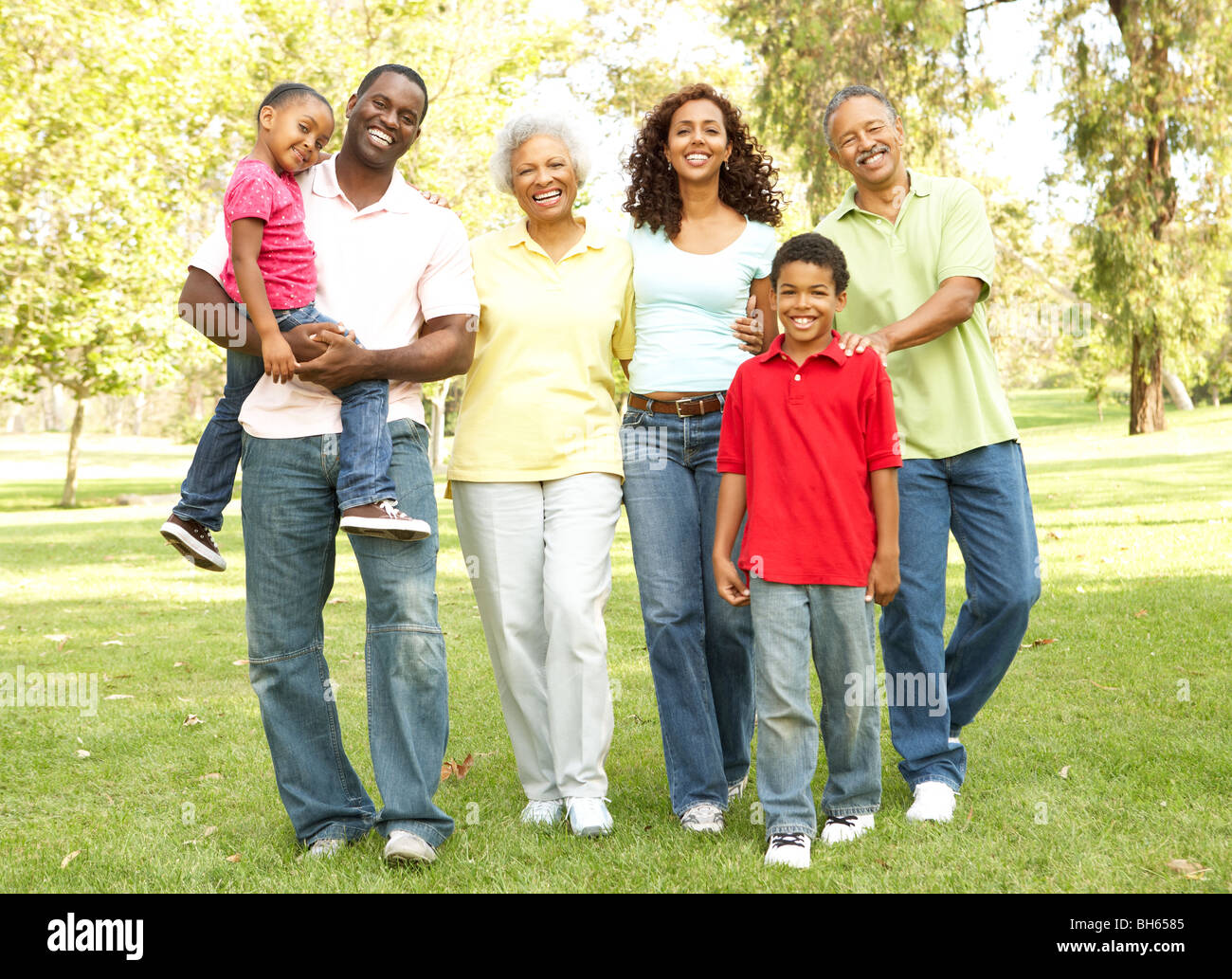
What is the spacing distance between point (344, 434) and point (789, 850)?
6.18ft

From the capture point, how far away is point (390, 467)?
3.79 metres

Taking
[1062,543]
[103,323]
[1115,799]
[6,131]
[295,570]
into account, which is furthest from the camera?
[103,323]

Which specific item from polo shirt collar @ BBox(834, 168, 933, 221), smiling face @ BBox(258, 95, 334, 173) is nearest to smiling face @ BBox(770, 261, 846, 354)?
polo shirt collar @ BBox(834, 168, 933, 221)

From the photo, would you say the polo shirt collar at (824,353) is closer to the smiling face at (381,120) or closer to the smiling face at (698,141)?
the smiling face at (698,141)

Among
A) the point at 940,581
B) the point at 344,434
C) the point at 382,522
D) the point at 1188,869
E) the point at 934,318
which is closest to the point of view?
the point at 1188,869

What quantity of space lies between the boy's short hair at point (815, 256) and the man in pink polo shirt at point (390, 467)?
1.02 metres

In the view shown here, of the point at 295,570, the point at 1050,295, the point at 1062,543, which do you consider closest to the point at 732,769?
the point at 295,570

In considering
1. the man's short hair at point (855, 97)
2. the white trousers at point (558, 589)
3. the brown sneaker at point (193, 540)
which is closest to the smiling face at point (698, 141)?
the man's short hair at point (855, 97)

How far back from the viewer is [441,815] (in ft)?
12.6

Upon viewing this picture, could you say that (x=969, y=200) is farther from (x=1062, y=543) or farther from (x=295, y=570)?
(x=1062, y=543)

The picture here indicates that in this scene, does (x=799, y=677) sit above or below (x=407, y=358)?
below

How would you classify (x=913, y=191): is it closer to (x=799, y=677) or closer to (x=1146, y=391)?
(x=799, y=677)

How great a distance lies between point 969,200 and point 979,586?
1386 mm

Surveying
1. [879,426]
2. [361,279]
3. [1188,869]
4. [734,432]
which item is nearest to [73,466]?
[361,279]
